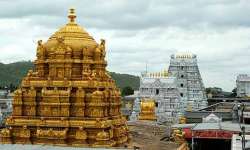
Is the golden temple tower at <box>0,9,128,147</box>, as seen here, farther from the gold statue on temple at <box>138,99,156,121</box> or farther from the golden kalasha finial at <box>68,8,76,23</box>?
the gold statue on temple at <box>138,99,156,121</box>

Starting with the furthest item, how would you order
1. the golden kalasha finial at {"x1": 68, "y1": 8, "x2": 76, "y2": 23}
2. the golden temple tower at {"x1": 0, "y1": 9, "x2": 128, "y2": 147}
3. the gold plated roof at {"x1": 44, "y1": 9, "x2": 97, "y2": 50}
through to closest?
the golden kalasha finial at {"x1": 68, "y1": 8, "x2": 76, "y2": 23}, the gold plated roof at {"x1": 44, "y1": 9, "x2": 97, "y2": 50}, the golden temple tower at {"x1": 0, "y1": 9, "x2": 128, "y2": 147}

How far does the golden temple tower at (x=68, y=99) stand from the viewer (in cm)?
3198

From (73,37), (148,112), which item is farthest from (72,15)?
(148,112)

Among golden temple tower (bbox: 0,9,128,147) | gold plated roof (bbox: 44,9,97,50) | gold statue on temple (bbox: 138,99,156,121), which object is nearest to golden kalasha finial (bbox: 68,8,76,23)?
gold plated roof (bbox: 44,9,97,50)

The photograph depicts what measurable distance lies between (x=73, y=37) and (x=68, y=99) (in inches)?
180

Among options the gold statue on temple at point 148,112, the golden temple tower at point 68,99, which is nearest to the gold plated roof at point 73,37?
the golden temple tower at point 68,99

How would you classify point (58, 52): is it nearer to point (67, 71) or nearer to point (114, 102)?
point (67, 71)

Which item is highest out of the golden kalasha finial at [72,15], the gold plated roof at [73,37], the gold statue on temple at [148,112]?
the golden kalasha finial at [72,15]

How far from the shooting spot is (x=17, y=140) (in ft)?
108

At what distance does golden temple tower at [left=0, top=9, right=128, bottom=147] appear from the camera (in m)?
32.0

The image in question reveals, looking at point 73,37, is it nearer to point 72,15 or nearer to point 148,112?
point 72,15

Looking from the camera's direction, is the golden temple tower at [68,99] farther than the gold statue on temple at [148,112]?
No

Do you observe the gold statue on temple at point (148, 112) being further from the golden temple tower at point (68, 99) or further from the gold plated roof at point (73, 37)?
the gold plated roof at point (73, 37)

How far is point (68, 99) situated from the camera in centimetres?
3219
